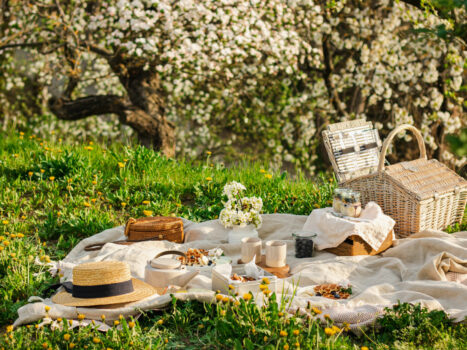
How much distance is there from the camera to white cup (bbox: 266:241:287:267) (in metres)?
3.71

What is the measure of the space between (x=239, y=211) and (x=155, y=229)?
26.5 inches

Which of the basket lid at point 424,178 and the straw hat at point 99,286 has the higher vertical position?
the basket lid at point 424,178

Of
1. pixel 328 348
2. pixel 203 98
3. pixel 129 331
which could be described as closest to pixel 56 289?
pixel 129 331

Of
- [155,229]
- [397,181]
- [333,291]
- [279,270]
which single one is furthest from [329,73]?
[333,291]

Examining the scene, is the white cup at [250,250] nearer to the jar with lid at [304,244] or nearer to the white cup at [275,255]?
the white cup at [275,255]

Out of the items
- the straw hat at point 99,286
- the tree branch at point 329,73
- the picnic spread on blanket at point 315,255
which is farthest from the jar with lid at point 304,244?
the tree branch at point 329,73

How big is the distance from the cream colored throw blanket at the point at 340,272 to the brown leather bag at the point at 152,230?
0.09 m

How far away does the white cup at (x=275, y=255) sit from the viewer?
3.71 meters

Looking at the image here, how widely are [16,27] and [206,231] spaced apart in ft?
17.1

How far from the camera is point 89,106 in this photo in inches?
298

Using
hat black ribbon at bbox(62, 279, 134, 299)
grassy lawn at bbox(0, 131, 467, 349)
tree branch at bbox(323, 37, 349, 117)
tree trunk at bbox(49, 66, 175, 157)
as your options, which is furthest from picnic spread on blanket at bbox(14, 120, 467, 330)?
tree branch at bbox(323, 37, 349, 117)

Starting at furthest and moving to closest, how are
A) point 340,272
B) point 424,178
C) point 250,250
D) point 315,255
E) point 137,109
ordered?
1. point 137,109
2. point 424,178
3. point 315,255
4. point 250,250
5. point 340,272

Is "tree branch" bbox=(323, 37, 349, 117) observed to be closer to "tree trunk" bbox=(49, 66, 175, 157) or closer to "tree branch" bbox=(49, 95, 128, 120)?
Answer: "tree trunk" bbox=(49, 66, 175, 157)

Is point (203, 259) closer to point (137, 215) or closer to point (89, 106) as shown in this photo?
point (137, 215)
